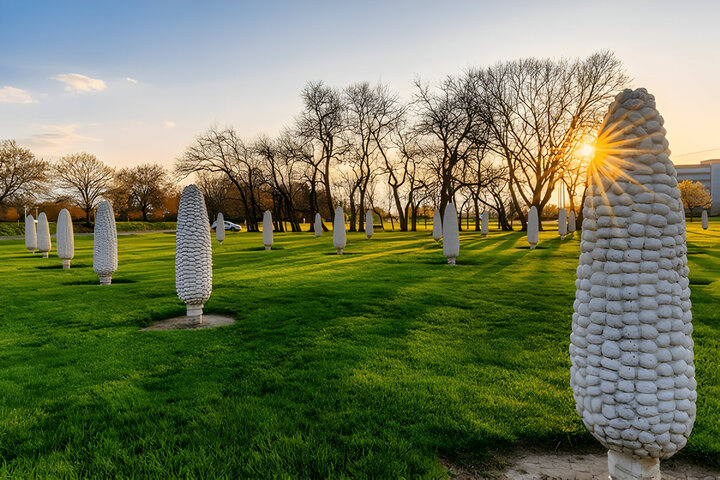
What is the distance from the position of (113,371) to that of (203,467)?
3.06 metres

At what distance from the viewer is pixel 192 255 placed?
8.06 m

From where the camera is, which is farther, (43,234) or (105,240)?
(43,234)

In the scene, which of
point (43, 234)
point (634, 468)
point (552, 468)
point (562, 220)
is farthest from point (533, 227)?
point (43, 234)

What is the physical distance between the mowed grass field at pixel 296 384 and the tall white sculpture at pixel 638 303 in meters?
1.50

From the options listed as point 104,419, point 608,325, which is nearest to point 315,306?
point 104,419

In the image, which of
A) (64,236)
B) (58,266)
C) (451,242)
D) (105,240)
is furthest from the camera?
(58,266)

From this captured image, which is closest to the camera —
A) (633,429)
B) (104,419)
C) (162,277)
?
(633,429)

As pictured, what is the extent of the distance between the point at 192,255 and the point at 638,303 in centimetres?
743

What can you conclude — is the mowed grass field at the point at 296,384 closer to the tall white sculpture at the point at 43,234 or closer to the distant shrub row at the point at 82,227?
the tall white sculpture at the point at 43,234

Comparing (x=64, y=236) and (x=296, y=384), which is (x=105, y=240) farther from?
(x=296, y=384)

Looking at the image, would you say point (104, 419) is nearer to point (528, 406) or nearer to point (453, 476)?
point (453, 476)

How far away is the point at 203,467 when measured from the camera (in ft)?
11.1

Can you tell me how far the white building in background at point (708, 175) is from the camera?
9800cm

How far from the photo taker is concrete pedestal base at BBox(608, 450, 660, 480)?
2635mm
